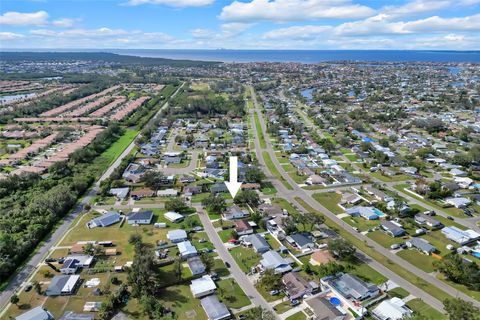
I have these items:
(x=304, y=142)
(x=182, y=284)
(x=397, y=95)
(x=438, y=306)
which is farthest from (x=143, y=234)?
(x=397, y=95)

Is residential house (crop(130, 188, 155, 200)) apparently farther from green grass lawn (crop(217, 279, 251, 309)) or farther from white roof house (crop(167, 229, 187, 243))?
green grass lawn (crop(217, 279, 251, 309))

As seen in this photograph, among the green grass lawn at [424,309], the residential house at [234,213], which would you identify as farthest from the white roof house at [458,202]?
the residential house at [234,213]

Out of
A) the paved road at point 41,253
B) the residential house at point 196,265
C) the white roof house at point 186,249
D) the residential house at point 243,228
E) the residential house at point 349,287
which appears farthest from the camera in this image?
the residential house at point 243,228

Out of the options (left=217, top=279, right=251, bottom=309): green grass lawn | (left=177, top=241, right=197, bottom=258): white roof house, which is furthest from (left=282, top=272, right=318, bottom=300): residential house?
(left=177, top=241, right=197, bottom=258): white roof house

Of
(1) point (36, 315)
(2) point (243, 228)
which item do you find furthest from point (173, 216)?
(1) point (36, 315)

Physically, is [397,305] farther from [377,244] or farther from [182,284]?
[182,284]

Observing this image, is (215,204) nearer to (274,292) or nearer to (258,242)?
(258,242)

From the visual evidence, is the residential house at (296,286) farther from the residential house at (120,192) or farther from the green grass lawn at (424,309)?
the residential house at (120,192)
